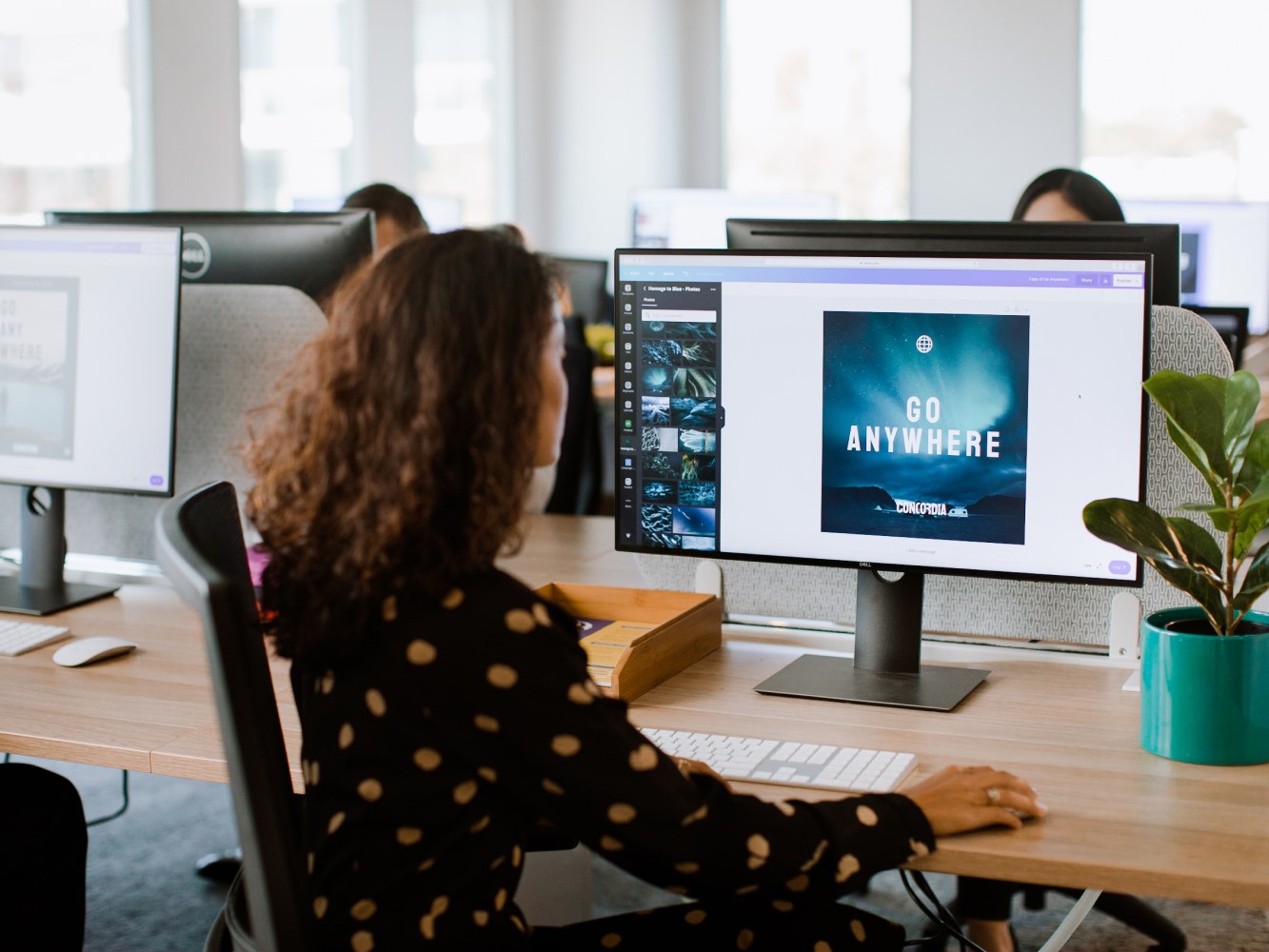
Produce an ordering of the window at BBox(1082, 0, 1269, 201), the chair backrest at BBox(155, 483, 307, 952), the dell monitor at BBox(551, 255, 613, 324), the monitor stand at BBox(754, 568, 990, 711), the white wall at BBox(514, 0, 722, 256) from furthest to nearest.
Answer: the white wall at BBox(514, 0, 722, 256) < the window at BBox(1082, 0, 1269, 201) < the dell monitor at BBox(551, 255, 613, 324) < the monitor stand at BBox(754, 568, 990, 711) < the chair backrest at BBox(155, 483, 307, 952)

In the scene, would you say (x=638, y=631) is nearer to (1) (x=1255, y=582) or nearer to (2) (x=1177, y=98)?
(1) (x=1255, y=582)

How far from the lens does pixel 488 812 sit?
3.13 feet

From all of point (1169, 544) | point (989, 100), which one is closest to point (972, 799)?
point (1169, 544)

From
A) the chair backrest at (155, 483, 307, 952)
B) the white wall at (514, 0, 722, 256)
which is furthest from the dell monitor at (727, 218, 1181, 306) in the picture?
the white wall at (514, 0, 722, 256)

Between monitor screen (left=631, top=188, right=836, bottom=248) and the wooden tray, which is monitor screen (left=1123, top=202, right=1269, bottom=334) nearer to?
monitor screen (left=631, top=188, right=836, bottom=248)

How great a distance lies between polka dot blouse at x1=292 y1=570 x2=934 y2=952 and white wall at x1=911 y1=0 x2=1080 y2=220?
16.6 ft

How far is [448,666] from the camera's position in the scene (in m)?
0.91

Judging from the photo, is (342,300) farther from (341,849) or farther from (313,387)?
(341,849)

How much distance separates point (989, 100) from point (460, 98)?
227cm

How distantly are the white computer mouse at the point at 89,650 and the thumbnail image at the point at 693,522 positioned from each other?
0.63 meters

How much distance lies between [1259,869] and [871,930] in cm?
32

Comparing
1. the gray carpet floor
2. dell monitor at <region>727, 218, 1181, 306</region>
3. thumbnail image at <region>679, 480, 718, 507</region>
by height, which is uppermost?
dell monitor at <region>727, 218, 1181, 306</region>

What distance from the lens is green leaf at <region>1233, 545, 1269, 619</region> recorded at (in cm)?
113

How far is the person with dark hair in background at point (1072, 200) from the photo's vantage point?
2516 mm
